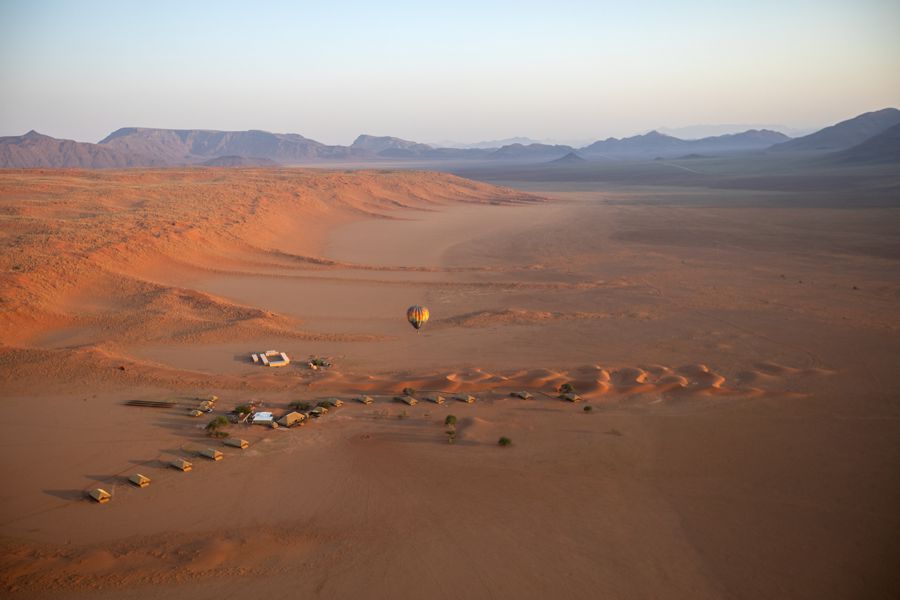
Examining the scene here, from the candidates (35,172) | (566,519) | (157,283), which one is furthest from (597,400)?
(35,172)

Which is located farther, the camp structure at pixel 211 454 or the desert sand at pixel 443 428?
the camp structure at pixel 211 454

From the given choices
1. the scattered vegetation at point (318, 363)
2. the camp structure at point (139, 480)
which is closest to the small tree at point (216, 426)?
the camp structure at point (139, 480)

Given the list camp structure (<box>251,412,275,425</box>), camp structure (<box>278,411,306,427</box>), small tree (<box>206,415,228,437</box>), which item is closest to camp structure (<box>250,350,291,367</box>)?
camp structure (<box>251,412,275,425</box>)

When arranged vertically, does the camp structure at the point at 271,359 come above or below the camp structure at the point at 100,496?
above

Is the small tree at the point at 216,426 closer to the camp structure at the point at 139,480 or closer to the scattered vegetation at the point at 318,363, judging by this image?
the camp structure at the point at 139,480

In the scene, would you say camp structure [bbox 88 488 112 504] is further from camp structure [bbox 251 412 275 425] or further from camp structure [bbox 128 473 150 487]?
camp structure [bbox 251 412 275 425]

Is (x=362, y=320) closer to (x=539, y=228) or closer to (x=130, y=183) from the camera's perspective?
(x=539, y=228)

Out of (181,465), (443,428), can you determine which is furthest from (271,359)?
(443,428)
